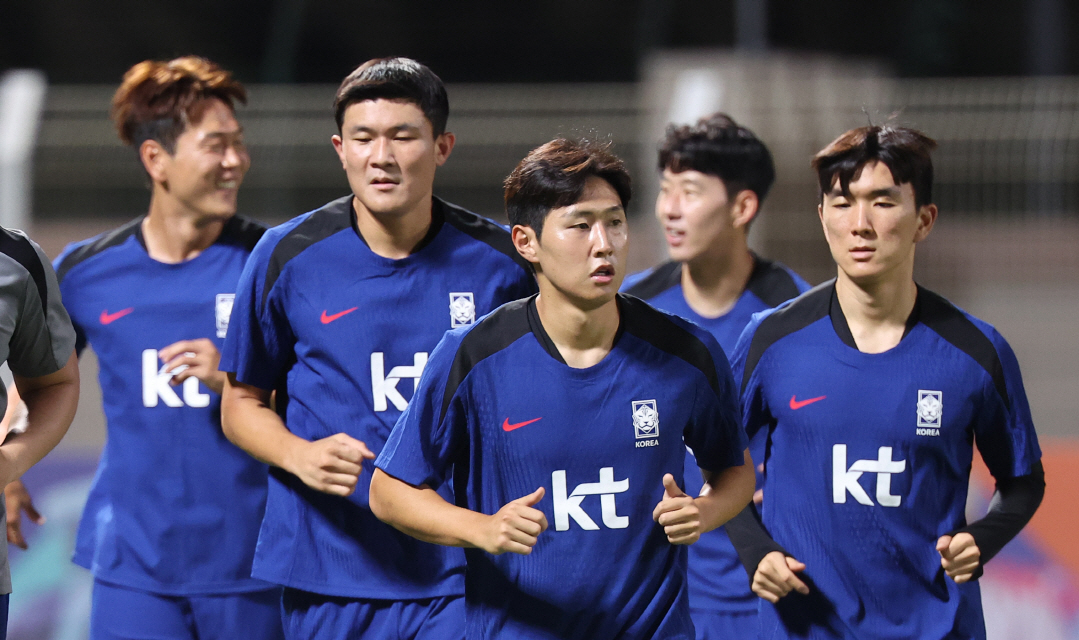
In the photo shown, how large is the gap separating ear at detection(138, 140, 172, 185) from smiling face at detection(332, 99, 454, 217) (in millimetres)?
1091

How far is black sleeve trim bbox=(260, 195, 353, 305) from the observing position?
355 centimetres

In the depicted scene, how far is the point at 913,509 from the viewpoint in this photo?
3.36 m

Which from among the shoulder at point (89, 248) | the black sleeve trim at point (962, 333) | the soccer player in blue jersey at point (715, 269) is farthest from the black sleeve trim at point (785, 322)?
the shoulder at point (89, 248)

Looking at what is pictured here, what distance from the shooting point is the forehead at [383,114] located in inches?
137

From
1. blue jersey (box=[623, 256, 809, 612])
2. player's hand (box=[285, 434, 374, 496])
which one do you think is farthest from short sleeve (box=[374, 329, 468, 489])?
blue jersey (box=[623, 256, 809, 612])

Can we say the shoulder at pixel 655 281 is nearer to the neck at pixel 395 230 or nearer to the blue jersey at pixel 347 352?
the blue jersey at pixel 347 352

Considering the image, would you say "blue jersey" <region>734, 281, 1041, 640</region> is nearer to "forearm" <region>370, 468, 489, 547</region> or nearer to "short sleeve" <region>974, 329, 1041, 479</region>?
"short sleeve" <region>974, 329, 1041, 479</region>

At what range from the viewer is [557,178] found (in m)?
2.99

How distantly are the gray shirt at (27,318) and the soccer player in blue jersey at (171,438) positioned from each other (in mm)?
862

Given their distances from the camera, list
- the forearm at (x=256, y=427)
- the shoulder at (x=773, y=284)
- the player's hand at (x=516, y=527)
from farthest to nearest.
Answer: the shoulder at (x=773, y=284) → the forearm at (x=256, y=427) → the player's hand at (x=516, y=527)

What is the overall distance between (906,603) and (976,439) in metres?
0.48

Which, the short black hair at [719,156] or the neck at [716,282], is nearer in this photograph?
the neck at [716,282]

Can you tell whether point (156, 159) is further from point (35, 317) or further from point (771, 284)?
point (771, 284)

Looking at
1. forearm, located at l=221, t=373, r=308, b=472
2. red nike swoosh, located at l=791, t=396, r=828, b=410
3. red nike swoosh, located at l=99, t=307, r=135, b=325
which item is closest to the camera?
forearm, located at l=221, t=373, r=308, b=472
